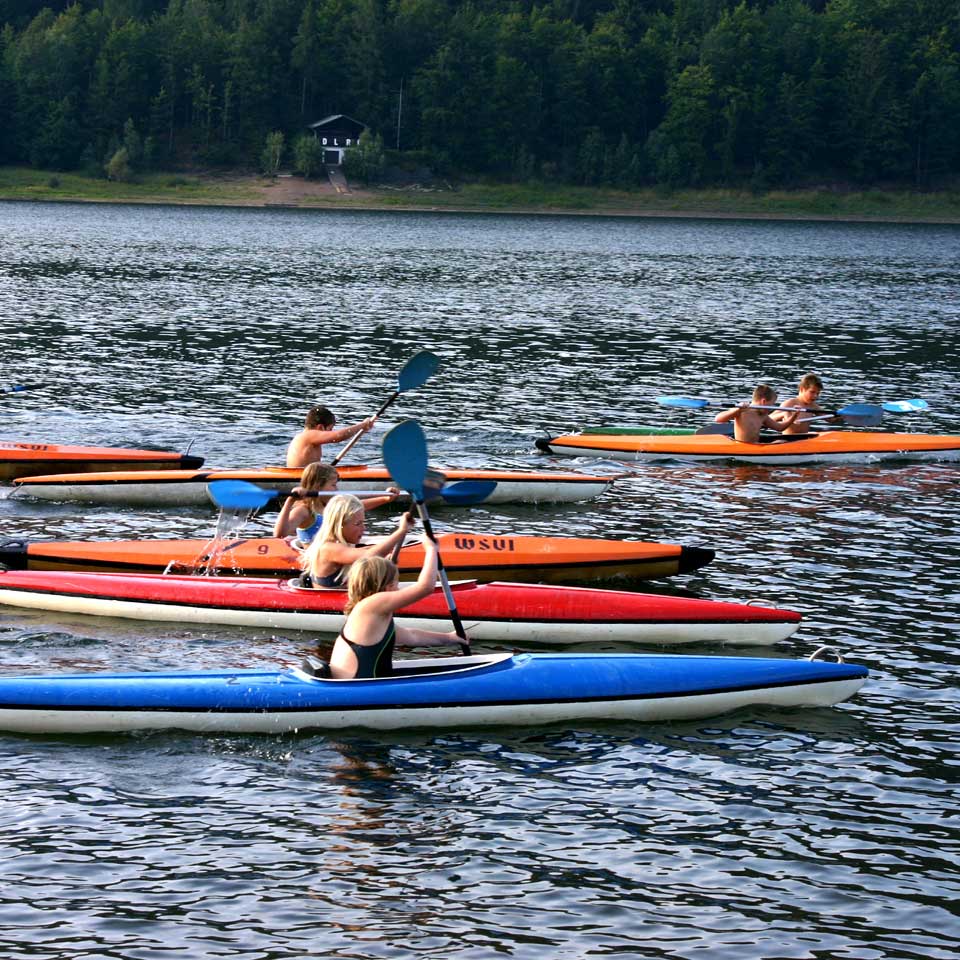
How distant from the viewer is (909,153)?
368ft

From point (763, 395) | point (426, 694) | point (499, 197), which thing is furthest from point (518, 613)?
point (499, 197)

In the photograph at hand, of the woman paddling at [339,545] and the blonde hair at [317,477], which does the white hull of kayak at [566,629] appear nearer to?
the woman paddling at [339,545]

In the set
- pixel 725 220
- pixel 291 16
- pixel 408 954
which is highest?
pixel 291 16

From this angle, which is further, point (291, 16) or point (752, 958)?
point (291, 16)

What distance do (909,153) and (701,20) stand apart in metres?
30.1

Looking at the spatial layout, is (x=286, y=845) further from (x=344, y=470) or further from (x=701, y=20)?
(x=701, y=20)

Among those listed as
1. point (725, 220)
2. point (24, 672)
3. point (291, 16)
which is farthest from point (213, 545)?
point (291, 16)

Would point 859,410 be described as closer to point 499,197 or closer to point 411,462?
point 411,462

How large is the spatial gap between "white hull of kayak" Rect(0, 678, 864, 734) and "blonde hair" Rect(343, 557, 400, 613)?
0.90 meters

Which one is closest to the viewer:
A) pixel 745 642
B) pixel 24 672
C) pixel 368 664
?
pixel 368 664

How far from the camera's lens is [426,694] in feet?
36.3

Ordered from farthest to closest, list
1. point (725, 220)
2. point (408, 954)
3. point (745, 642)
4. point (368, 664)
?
point (725, 220)
point (745, 642)
point (368, 664)
point (408, 954)

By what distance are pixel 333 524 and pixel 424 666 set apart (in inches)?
66.5

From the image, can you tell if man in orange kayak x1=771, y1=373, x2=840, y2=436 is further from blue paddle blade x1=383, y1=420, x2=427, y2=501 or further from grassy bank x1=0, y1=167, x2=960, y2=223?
grassy bank x1=0, y1=167, x2=960, y2=223
